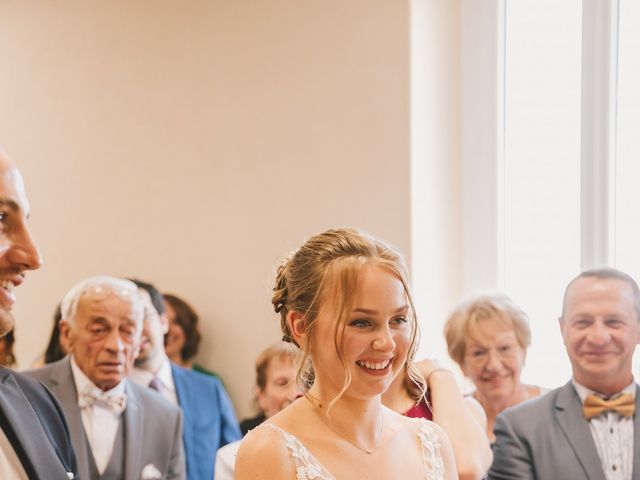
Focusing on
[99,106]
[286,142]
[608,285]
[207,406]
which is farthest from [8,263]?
[99,106]

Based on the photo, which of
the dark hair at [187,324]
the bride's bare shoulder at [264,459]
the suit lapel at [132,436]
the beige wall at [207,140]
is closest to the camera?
the bride's bare shoulder at [264,459]

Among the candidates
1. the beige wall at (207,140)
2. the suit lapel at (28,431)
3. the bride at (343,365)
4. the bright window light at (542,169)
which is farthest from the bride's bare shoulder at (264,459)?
the bright window light at (542,169)

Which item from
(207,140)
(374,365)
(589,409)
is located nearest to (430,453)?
(374,365)

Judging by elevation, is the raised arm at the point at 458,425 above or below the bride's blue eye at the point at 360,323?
Result: below

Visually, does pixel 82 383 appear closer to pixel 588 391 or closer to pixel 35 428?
pixel 35 428

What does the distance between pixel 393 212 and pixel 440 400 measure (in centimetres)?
193

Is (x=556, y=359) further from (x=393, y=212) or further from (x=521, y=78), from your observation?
(x=521, y=78)

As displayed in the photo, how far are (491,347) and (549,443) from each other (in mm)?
678

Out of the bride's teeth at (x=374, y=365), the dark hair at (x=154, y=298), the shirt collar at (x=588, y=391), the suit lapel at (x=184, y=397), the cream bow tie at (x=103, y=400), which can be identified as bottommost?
the suit lapel at (x=184, y=397)

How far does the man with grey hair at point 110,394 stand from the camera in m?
3.79

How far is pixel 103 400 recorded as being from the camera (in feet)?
12.8

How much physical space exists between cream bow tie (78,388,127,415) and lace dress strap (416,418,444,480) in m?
1.83

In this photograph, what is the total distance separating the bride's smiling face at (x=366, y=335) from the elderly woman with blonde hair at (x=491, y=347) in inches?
78.8

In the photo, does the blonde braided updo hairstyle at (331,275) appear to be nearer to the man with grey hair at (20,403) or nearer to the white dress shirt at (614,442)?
the man with grey hair at (20,403)
